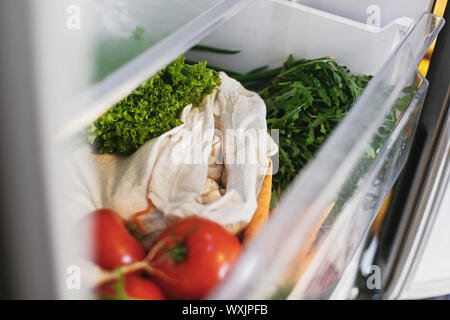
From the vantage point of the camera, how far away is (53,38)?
32 cm

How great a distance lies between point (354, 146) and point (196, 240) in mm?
268

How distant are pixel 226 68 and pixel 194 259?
0.86 meters

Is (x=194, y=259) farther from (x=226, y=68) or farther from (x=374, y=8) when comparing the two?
(x=374, y=8)

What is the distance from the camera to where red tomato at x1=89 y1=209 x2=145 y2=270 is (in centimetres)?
58

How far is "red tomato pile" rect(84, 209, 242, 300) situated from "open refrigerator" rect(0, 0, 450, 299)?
0.08 metres

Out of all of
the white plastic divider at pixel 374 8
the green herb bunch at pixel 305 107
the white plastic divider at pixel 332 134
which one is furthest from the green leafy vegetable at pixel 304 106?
the white plastic divider at pixel 374 8

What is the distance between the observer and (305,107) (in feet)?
3.34

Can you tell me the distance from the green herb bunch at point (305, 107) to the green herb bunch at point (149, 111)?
0.21 meters

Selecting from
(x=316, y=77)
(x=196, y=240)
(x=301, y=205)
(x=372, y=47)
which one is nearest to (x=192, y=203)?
(x=196, y=240)

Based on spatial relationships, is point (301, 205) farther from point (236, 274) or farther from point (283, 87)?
point (283, 87)

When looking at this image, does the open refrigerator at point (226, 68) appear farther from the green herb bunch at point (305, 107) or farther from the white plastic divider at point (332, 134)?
the green herb bunch at point (305, 107)

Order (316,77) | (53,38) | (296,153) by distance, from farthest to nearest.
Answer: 1. (316,77)
2. (296,153)
3. (53,38)

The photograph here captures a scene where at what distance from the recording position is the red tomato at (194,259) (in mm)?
564
